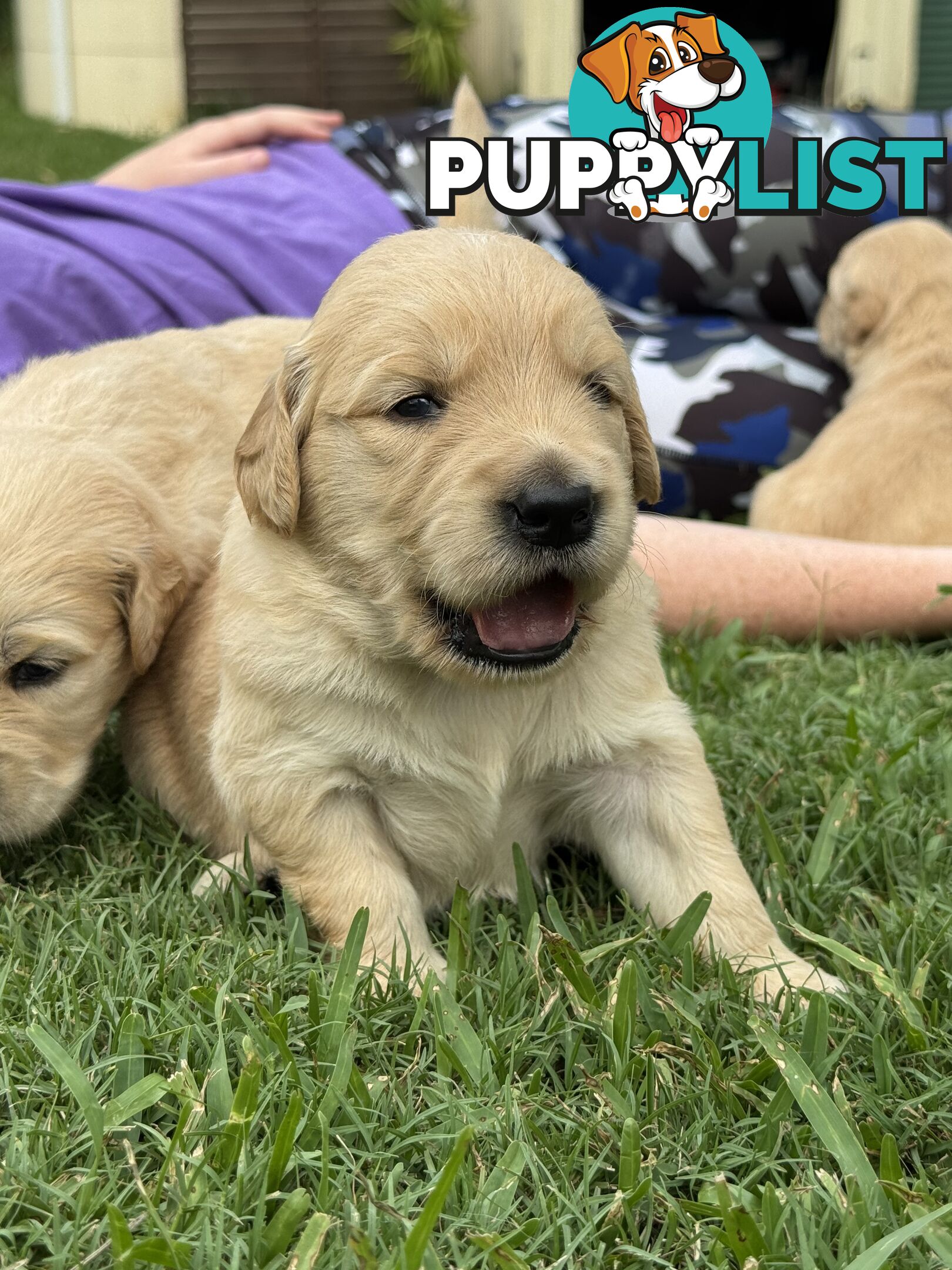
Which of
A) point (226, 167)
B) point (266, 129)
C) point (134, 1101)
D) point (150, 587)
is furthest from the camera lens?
point (266, 129)

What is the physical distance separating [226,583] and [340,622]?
0.30 m

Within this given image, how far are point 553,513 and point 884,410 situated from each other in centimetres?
260

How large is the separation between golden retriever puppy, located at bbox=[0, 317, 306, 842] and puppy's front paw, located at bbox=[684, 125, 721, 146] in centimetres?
178

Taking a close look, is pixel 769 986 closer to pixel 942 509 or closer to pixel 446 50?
pixel 942 509

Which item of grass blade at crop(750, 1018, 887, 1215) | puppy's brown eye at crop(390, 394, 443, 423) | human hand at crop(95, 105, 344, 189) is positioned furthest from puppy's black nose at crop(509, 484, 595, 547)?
human hand at crop(95, 105, 344, 189)

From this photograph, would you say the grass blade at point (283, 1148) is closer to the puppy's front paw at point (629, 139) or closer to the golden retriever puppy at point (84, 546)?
the golden retriever puppy at point (84, 546)

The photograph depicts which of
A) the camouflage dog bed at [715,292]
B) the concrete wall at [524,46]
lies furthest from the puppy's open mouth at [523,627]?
the concrete wall at [524,46]

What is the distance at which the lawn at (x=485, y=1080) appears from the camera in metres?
1.56

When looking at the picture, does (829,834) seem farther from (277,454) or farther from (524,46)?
(524,46)

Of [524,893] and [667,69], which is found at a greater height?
[667,69]

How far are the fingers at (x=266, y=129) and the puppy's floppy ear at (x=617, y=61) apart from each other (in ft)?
6.00

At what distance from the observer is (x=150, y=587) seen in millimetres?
2523

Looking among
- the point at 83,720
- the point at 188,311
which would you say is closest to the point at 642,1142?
the point at 83,720

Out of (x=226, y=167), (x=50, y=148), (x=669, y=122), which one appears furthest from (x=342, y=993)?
(x=50, y=148)
